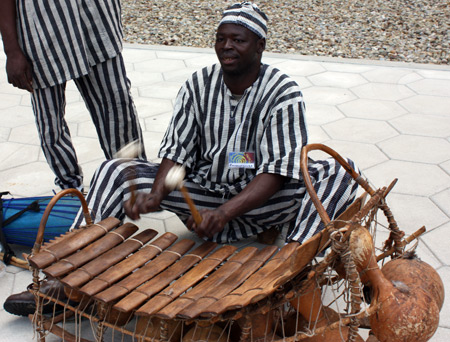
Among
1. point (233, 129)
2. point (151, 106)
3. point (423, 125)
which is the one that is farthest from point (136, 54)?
point (233, 129)

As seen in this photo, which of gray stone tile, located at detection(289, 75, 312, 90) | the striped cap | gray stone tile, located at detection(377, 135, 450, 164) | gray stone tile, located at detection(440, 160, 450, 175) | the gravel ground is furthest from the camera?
the gravel ground

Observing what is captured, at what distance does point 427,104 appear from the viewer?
4227 mm

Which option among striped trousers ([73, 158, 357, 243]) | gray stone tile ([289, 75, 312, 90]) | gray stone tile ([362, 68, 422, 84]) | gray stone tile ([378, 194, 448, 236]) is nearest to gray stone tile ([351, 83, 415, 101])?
gray stone tile ([362, 68, 422, 84])

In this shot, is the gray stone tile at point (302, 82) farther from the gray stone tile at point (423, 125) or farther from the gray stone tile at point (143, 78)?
the gray stone tile at point (143, 78)

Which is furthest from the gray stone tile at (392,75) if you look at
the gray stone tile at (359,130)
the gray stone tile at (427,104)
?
the gray stone tile at (359,130)

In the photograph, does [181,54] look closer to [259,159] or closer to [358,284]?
[259,159]

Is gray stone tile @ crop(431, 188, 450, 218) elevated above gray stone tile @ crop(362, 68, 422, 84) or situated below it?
below

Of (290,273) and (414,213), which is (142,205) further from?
(414,213)

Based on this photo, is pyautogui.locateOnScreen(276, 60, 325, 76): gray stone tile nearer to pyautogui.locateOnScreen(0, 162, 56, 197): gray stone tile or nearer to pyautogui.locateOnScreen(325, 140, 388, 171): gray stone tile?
pyautogui.locateOnScreen(325, 140, 388, 171): gray stone tile

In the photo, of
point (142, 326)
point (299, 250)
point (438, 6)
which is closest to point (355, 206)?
point (299, 250)

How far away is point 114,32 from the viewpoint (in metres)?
2.66

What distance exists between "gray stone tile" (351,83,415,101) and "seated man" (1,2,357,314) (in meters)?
2.33

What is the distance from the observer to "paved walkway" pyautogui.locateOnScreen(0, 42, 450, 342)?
278cm

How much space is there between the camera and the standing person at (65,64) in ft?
8.14
